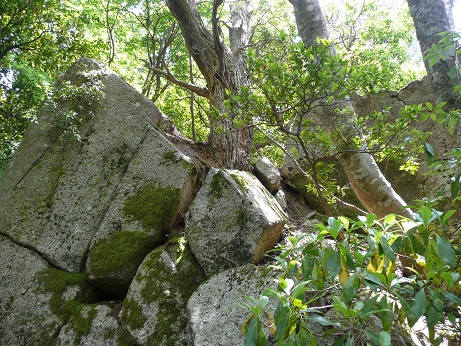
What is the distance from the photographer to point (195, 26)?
200 inches

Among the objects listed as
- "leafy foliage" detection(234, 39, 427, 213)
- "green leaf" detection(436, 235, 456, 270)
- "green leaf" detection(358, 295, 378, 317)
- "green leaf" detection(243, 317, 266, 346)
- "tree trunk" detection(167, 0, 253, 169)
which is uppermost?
"tree trunk" detection(167, 0, 253, 169)

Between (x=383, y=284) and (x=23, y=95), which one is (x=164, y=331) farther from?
(x=23, y=95)

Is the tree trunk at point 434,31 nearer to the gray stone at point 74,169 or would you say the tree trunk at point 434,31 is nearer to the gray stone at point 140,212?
the gray stone at point 140,212

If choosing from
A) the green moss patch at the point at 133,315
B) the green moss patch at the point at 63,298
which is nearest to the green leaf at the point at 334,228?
the green moss patch at the point at 133,315

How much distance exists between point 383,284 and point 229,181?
6.95 feet

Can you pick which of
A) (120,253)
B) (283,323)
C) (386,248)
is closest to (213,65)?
(120,253)

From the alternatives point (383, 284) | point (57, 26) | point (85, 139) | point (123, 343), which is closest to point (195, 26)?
point (57, 26)

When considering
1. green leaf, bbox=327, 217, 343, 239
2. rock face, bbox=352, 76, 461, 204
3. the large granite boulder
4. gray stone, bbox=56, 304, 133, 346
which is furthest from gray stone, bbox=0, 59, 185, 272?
rock face, bbox=352, 76, 461, 204

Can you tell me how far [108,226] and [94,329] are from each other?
3.56 ft

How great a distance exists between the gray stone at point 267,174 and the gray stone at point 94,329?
2810 millimetres

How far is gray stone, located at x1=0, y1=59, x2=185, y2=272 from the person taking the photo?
3.75m

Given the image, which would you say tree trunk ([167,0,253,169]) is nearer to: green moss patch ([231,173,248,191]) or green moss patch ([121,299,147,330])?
green moss patch ([231,173,248,191])

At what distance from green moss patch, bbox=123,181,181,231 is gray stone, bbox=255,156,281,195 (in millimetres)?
1750

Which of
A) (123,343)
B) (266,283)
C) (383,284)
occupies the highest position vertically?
(383,284)
